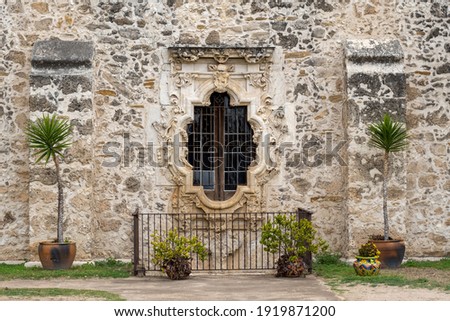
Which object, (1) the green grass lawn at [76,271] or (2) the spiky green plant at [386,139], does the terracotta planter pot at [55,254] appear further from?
(2) the spiky green plant at [386,139]

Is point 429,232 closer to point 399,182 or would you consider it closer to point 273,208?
point 399,182

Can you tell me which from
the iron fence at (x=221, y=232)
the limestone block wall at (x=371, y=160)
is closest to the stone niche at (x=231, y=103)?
the iron fence at (x=221, y=232)

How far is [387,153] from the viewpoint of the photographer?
42.7ft

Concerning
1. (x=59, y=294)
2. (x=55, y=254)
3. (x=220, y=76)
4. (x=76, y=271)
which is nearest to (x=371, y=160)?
(x=220, y=76)

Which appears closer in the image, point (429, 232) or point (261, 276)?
point (261, 276)

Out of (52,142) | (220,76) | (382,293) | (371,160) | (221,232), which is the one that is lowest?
(382,293)

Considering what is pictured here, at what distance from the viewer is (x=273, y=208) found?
1387cm

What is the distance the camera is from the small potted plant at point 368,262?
11.7 metres

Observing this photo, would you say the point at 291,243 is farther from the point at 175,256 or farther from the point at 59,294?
the point at 59,294

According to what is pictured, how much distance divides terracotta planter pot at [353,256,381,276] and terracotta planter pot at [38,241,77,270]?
4425mm

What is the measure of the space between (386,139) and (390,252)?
1.78 m

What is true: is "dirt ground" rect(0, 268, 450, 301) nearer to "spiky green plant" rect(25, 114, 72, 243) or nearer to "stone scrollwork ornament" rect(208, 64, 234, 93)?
"spiky green plant" rect(25, 114, 72, 243)
